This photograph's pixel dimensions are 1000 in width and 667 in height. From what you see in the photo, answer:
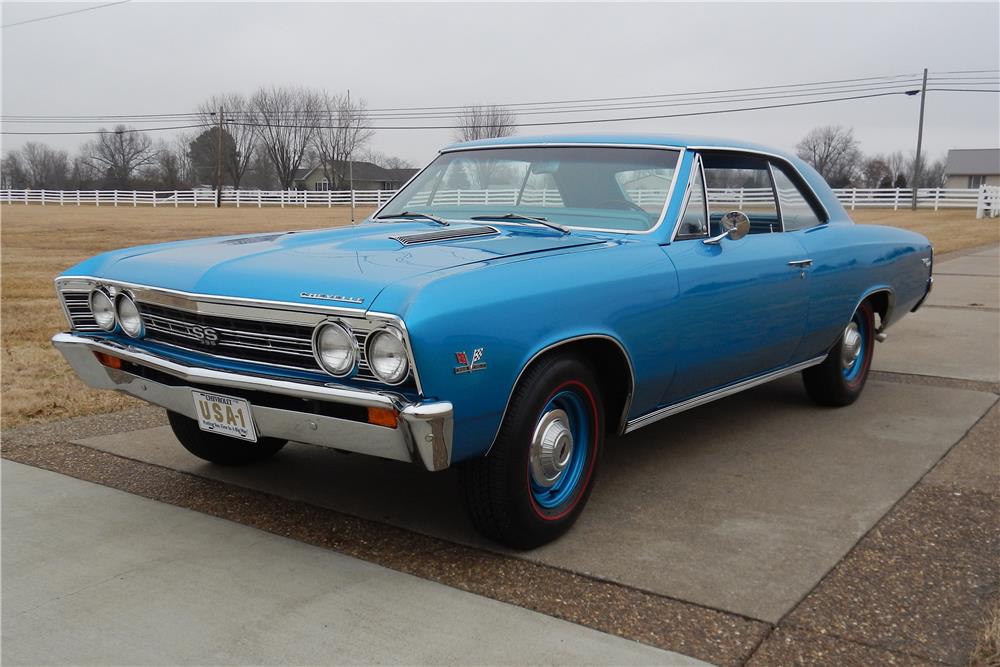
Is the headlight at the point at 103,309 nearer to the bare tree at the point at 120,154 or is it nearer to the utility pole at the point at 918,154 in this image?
the utility pole at the point at 918,154

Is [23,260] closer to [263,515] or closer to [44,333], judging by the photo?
[44,333]

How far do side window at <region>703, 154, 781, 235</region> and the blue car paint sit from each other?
0.11 metres

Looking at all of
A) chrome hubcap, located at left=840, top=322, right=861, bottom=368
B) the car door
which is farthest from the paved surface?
chrome hubcap, located at left=840, top=322, right=861, bottom=368

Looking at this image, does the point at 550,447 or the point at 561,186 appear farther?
the point at 561,186

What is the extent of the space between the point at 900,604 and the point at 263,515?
2357 millimetres

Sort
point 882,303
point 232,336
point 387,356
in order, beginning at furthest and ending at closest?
1. point 882,303
2. point 232,336
3. point 387,356

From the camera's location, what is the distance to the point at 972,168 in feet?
252

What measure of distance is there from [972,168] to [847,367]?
8186cm

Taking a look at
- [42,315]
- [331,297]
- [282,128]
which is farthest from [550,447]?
[282,128]

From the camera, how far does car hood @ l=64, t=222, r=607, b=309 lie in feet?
9.65

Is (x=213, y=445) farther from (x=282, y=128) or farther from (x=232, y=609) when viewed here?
(x=282, y=128)

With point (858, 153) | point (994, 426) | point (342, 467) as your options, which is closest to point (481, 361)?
point (342, 467)

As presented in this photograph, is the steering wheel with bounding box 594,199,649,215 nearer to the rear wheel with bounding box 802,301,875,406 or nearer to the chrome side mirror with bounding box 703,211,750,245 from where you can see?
the chrome side mirror with bounding box 703,211,750,245

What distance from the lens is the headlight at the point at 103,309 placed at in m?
3.57
